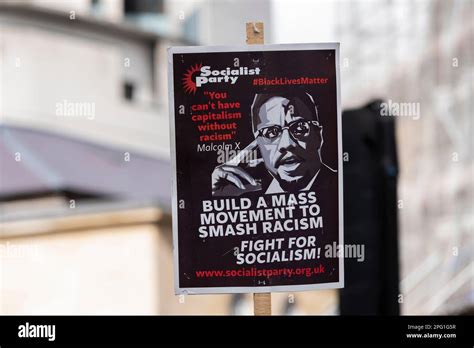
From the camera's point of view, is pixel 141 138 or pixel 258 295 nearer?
pixel 258 295

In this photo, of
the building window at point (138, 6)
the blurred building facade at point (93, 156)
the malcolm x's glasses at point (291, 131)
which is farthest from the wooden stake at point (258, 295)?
the building window at point (138, 6)

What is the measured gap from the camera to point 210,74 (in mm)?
3895

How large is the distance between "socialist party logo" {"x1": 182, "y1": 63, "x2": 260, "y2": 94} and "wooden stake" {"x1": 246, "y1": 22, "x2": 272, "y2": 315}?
10 centimetres

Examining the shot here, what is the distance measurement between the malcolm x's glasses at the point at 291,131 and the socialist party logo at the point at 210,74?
203 mm

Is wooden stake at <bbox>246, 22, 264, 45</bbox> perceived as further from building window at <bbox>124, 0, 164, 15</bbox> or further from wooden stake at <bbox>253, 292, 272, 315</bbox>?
building window at <bbox>124, 0, 164, 15</bbox>

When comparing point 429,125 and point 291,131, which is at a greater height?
point 429,125

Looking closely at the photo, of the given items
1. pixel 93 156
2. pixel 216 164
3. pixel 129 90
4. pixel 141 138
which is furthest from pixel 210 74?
pixel 129 90

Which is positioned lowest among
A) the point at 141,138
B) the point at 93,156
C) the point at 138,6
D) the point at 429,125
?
the point at 93,156

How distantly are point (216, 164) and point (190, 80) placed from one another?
0.31m

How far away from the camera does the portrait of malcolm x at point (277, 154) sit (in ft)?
12.8

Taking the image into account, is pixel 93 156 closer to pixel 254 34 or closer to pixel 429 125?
pixel 429 125

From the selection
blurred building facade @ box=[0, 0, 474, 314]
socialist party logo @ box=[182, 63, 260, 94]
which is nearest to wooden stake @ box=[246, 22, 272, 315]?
socialist party logo @ box=[182, 63, 260, 94]
